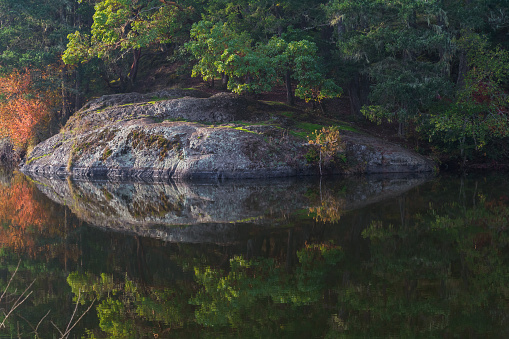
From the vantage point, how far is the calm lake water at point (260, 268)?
6.25 metres

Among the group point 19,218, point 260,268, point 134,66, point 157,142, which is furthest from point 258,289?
point 134,66

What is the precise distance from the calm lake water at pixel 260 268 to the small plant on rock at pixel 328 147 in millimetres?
8909

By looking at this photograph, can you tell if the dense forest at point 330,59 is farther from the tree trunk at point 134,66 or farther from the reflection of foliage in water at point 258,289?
the reflection of foliage in water at point 258,289

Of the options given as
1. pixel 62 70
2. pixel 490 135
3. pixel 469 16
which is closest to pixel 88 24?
pixel 62 70

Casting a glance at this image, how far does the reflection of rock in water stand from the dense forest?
Result: 20.0 ft

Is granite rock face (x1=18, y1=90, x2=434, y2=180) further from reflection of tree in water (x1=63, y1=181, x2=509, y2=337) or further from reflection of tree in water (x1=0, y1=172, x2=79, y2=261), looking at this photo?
reflection of tree in water (x1=63, y1=181, x2=509, y2=337)

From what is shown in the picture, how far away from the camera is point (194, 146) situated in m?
26.3

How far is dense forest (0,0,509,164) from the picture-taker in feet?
89.9

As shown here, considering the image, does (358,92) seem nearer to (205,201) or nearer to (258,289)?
(205,201)

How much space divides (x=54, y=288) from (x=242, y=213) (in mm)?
7305

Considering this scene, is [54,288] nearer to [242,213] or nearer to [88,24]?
[242,213]

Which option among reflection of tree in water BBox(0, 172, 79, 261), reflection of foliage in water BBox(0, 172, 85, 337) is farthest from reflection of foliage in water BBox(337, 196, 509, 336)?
reflection of tree in water BBox(0, 172, 79, 261)

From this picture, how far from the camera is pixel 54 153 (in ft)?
106

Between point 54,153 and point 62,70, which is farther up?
point 62,70
